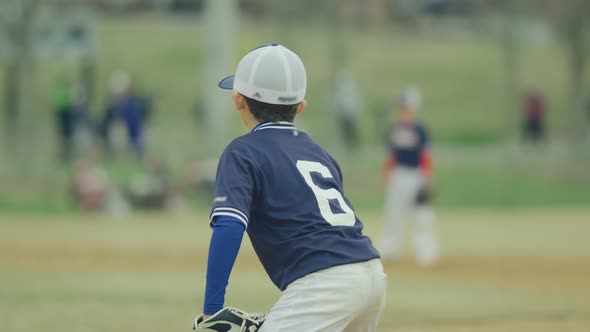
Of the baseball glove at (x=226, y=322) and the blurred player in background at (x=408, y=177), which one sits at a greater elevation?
the baseball glove at (x=226, y=322)

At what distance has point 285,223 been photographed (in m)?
4.64

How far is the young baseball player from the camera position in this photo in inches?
177

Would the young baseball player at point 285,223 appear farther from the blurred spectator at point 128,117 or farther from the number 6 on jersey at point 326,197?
the blurred spectator at point 128,117

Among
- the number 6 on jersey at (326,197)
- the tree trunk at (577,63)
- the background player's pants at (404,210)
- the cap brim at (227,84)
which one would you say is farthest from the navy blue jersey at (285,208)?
the tree trunk at (577,63)

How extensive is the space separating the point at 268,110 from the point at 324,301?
844mm

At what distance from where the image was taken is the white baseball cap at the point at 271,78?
472cm

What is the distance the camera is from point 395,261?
598 inches

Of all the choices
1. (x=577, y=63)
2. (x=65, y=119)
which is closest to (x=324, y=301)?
(x=65, y=119)

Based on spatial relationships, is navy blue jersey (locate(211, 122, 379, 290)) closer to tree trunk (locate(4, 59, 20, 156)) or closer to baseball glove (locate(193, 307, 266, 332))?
baseball glove (locate(193, 307, 266, 332))

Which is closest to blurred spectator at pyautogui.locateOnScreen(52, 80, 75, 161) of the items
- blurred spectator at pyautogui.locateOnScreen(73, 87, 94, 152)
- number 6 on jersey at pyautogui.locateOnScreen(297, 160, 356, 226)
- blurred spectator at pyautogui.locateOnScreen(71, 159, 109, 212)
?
blurred spectator at pyautogui.locateOnScreen(73, 87, 94, 152)

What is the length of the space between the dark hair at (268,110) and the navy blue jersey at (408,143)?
380 inches

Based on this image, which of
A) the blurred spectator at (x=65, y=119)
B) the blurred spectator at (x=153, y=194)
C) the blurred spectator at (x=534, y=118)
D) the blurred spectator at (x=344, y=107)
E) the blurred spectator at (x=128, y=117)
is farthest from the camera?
the blurred spectator at (x=534, y=118)

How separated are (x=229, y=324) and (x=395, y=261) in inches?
428

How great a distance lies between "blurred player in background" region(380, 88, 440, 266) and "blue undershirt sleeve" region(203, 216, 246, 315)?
10.1m
